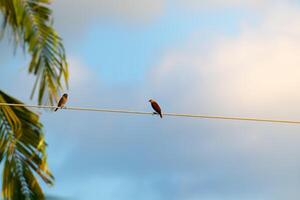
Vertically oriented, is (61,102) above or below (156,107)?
above

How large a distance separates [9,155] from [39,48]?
1.50 meters

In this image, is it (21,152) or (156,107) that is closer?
(21,152)

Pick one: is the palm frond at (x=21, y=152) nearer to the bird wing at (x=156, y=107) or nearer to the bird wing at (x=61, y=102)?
the bird wing at (x=61, y=102)

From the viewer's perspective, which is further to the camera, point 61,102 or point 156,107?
point 156,107

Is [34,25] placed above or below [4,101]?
above

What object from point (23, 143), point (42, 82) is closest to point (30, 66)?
point (42, 82)

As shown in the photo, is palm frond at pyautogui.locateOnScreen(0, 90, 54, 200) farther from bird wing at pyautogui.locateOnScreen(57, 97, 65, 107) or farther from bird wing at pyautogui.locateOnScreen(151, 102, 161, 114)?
bird wing at pyautogui.locateOnScreen(151, 102, 161, 114)

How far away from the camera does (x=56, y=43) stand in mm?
10805

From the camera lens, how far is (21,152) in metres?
10.2

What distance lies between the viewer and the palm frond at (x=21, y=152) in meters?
10.0

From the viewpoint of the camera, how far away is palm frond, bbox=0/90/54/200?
32.8 ft

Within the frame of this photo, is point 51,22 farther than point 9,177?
Yes

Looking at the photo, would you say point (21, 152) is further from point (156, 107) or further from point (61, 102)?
point (156, 107)

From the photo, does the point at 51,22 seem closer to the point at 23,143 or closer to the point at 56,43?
the point at 56,43
